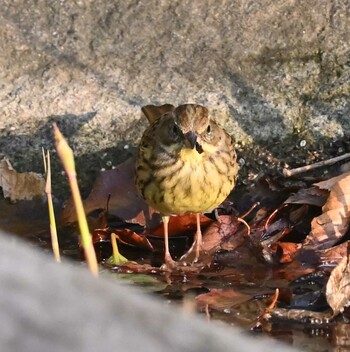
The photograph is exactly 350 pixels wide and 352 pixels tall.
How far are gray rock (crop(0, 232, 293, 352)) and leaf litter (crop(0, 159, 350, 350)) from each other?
10.1 feet

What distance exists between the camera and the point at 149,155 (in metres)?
5.29

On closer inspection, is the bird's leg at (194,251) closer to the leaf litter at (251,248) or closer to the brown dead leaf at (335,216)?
the leaf litter at (251,248)

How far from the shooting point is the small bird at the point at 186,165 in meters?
5.15

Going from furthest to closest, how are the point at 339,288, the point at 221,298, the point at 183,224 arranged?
the point at 183,224 < the point at 221,298 < the point at 339,288

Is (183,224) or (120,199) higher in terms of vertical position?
(120,199)

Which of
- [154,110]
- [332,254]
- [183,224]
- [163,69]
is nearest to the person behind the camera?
[332,254]

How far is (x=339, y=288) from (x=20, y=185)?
2.10 meters

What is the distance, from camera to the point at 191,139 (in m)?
5.18

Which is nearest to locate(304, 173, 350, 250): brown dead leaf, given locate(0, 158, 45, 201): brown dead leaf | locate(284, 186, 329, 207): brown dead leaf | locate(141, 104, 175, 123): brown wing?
locate(284, 186, 329, 207): brown dead leaf

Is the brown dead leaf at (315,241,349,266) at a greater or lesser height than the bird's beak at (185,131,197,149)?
lesser

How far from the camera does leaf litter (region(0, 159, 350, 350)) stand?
4219 millimetres

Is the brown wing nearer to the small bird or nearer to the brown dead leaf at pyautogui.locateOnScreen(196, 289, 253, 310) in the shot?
the small bird

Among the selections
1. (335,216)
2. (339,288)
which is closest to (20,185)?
(335,216)

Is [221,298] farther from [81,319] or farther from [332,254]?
[81,319]
